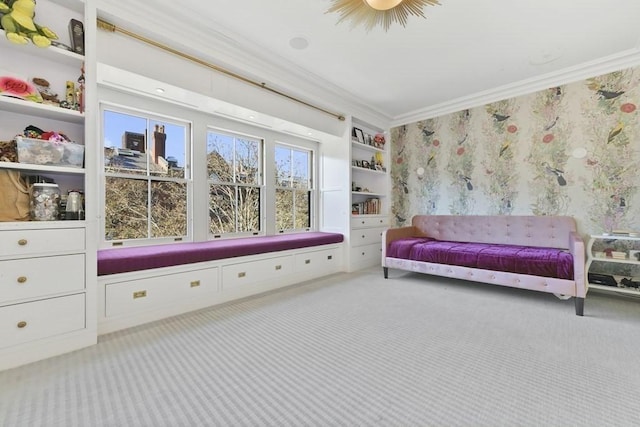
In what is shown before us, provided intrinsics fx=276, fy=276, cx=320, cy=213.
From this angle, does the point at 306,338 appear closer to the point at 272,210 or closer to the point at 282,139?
the point at 272,210

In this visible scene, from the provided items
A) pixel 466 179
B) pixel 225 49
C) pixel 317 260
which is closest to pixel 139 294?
pixel 317 260

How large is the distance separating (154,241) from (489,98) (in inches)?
185

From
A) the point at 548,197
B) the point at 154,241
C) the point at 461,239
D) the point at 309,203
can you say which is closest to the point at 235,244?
the point at 154,241

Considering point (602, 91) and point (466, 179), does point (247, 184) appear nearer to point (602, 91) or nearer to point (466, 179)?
point (466, 179)

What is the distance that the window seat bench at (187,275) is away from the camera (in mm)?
2146

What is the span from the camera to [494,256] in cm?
302

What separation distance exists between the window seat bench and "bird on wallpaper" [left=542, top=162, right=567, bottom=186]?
124 inches

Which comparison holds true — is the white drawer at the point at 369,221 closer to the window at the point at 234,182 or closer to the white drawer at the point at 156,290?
the window at the point at 234,182

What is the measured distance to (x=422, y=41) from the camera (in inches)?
106

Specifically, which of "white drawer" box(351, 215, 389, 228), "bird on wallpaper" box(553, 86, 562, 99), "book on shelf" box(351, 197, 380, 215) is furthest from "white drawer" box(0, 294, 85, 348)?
"bird on wallpaper" box(553, 86, 562, 99)

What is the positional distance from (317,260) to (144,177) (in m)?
2.29

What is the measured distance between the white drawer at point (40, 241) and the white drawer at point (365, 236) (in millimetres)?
3201

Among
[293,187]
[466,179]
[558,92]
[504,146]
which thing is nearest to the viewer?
[558,92]

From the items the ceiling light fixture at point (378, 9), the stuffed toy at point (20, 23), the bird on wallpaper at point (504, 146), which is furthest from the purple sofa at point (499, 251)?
the stuffed toy at point (20, 23)
